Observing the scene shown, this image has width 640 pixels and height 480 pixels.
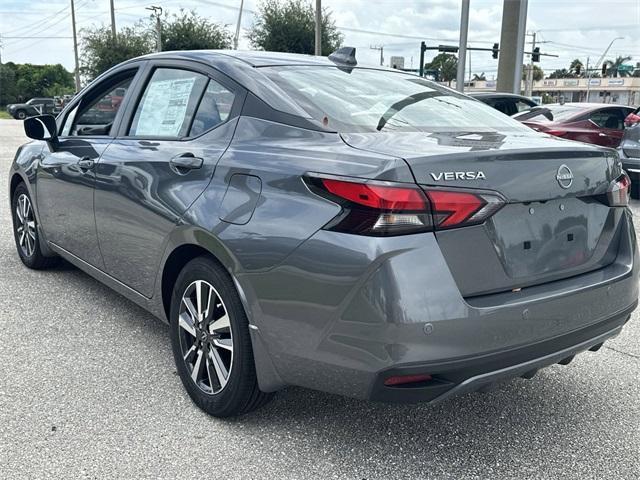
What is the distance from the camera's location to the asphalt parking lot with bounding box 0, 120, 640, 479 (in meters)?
2.55

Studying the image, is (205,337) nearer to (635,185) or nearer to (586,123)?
(635,185)

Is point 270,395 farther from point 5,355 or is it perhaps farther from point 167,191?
point 5,355

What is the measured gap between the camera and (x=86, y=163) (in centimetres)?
387

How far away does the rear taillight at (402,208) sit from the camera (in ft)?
7.16

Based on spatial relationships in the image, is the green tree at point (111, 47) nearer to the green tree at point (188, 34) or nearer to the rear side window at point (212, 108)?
the green tree at point (188, 34)

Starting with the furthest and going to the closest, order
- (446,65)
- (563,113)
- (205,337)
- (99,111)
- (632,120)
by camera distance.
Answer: (446,65) < (563,113) < (632,120) < (99,111) < (205,337)

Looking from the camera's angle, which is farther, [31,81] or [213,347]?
[31,81]

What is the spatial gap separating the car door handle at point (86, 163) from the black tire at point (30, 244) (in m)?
1.26

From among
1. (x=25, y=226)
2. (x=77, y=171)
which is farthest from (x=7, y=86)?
(x=77, y=171)

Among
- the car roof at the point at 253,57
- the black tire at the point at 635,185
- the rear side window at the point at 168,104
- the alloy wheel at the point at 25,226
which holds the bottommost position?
the black tire at the point at 635,185

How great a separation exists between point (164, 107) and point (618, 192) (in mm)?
2279

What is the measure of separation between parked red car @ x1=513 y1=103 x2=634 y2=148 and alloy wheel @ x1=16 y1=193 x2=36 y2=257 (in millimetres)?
7220

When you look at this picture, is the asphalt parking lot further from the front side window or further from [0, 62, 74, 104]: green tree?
[0, 62, 74, 104]: green tree

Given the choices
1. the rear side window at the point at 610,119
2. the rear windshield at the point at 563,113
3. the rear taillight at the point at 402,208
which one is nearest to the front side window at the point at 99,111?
the rear taillight at the point at 402,208
